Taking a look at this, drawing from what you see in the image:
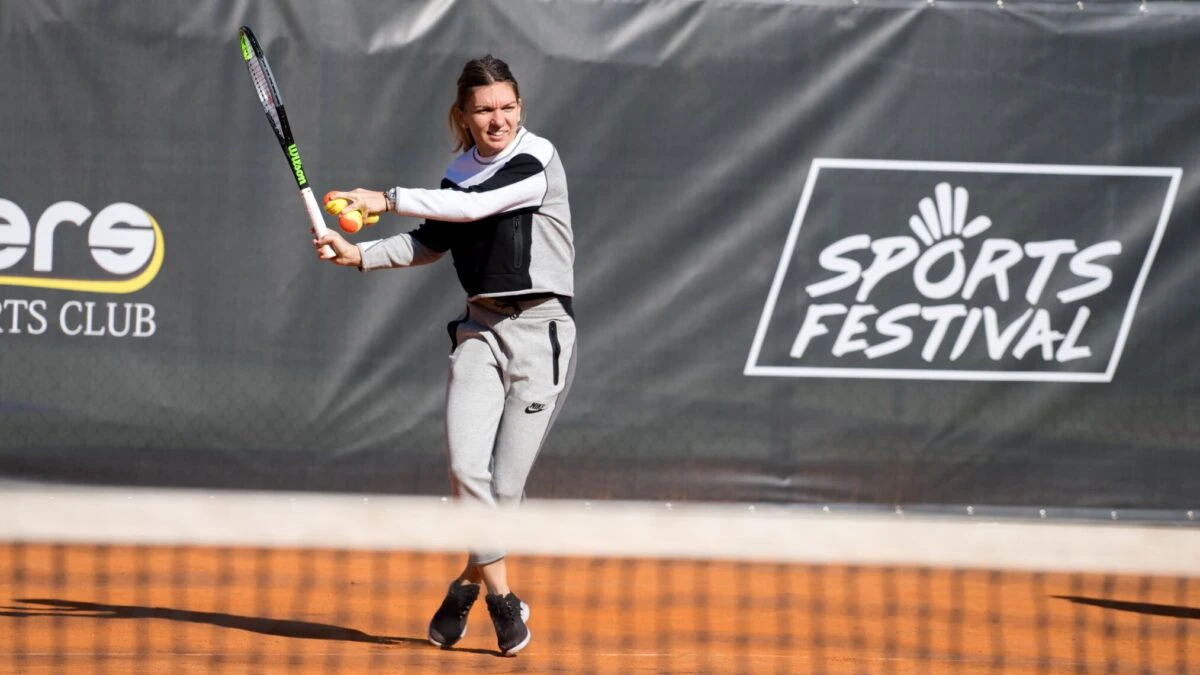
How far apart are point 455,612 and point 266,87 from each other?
167 cm

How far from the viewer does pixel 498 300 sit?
4.19m

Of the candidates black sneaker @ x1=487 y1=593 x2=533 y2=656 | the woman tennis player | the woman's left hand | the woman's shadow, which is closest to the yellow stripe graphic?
the woman's shadow

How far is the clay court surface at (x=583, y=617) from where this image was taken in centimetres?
426

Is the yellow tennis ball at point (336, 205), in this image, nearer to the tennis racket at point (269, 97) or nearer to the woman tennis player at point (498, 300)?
the woman tennis player at point (498, 300)

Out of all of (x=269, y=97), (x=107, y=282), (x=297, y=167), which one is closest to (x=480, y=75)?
(x=297, y=167)

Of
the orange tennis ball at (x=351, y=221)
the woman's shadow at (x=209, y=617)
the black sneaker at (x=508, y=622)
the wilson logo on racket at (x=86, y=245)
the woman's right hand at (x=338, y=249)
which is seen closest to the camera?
the orange tennis ball at (x=351, y=221)

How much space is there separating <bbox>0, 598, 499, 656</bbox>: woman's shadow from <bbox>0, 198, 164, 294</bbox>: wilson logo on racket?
1.74 meters

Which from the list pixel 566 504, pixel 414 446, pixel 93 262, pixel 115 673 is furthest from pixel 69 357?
pixel 115 673

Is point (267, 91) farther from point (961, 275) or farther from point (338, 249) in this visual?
point (961, 275)

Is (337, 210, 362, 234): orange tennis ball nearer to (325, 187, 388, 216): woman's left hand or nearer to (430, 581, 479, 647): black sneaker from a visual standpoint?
(325, 187, 388, 216): woman's left hand

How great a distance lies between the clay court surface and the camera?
426 cm

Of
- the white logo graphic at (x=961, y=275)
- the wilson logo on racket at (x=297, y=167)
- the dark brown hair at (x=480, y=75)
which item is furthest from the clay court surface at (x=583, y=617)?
the dark brown hair at (x=480, y=75)

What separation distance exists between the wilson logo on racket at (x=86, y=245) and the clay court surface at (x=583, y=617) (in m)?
1.12

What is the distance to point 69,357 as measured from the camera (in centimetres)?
628
